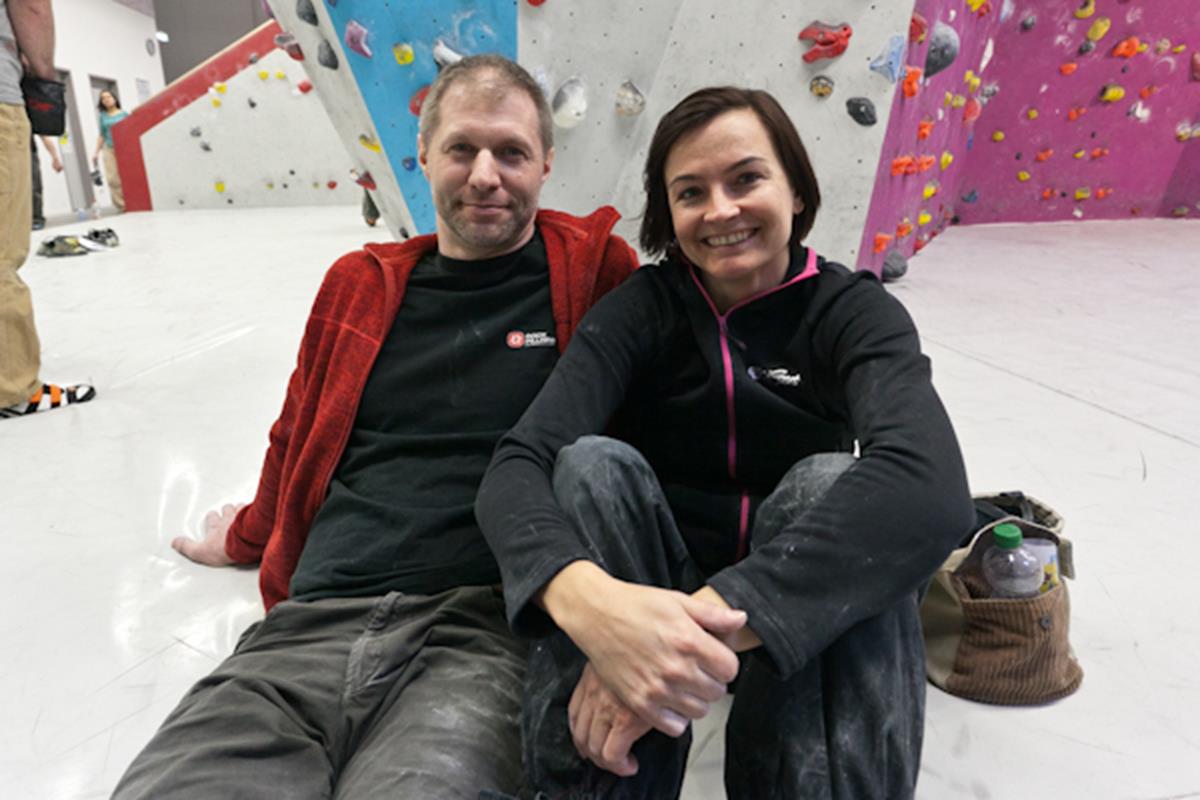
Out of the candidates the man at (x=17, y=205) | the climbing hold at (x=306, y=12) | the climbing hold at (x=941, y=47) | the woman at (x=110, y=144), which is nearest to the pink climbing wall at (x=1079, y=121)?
the climbing hold at (x=941, y=47)

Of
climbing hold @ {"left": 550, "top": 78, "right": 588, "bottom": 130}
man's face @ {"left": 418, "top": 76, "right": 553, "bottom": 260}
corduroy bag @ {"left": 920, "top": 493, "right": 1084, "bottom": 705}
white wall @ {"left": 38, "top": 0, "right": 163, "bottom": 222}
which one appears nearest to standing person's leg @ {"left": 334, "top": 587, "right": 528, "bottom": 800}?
man's face @ {"left": 418, "top": 76, "right": 553, "bottom": 260}

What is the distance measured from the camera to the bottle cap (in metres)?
1.14

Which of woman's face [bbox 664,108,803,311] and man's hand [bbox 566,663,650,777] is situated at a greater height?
woman's face [bbox 664,108,803,311]

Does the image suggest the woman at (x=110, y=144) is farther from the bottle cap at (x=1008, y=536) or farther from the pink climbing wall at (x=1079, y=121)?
the bottle cap at (x=1008, y=536)

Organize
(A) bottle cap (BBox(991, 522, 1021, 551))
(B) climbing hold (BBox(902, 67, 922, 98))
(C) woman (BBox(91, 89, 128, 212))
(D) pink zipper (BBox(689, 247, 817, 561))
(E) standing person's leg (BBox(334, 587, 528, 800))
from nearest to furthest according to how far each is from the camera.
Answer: (E) standing person's leg (BBox(334, 587, 528, 800)) → (D) pink zipper (BBox(689, 247, 817, 561)) → (A) bottle cap (BBox(991, 522, 1021, 551)) → (B) climbing hold (BBox(902, 67, 922, 98)) → (C) woman (BBox(91, 89, 128, 212))

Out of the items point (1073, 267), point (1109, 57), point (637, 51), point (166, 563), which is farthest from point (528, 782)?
point (1109, 57)

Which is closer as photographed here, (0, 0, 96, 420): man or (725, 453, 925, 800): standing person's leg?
(725, 453, 925, 800): standing person's leg

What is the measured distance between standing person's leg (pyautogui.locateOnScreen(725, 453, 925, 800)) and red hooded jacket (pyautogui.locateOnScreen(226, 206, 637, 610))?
1.74ft

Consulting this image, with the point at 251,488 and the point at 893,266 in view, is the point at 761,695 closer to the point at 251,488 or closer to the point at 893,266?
the point at 251,488

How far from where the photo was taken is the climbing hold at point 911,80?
3.02 m

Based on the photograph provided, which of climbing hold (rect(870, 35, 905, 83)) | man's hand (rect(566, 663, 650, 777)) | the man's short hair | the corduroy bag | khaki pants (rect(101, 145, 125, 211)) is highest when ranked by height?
climbing hold (rect(870, 35, 905, 83))

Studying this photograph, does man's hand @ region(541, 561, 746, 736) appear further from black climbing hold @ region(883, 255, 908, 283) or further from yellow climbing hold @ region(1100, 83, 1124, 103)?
yellow climbing hold @ region(1100, 83, 1124, 103)

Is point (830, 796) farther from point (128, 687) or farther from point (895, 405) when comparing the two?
point (128, 687)

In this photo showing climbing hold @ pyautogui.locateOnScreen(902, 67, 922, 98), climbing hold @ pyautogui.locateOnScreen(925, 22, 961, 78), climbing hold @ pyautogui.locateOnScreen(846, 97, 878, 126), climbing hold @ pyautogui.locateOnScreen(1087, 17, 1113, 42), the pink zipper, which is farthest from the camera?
climbing hold @ pyautogui.locateOnScreen(1087, 17, 1113, 42)
